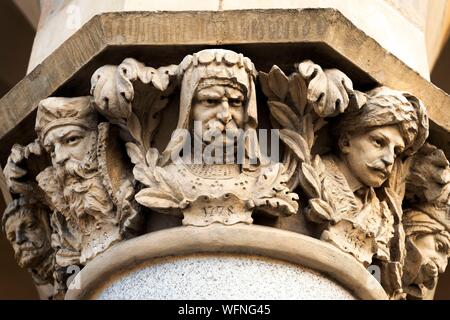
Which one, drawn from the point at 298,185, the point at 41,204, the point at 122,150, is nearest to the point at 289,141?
the point at 298,185

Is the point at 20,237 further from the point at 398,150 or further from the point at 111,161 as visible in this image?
the point at 398,150

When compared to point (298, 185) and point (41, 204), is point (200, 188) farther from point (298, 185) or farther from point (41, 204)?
point (41, 204)

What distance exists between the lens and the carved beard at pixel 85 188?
215 inches

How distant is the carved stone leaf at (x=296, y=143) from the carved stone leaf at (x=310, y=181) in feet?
0.09

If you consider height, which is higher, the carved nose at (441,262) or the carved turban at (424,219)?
the carved turban at (424,219)

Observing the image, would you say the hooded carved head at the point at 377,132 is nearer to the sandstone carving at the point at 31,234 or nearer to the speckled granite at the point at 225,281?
the speckled granite at the point at 225,281

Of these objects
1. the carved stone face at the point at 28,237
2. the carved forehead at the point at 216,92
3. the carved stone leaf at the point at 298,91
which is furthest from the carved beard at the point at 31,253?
the carved stone leaf at the point at 298,91

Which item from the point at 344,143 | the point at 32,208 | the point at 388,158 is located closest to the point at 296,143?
the point at 344,143

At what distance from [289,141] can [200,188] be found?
1.02 feet

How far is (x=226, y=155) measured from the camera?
5320 millimetres

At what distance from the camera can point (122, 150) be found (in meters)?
5.52

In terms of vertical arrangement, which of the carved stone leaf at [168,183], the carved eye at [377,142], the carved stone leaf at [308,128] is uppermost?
the carved stone leaf at [308,128]

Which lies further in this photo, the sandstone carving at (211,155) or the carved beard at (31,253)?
the carved beard at (31,253)

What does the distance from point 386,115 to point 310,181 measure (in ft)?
0.95
